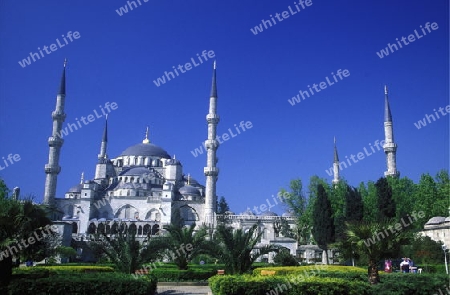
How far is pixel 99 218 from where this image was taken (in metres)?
50.3

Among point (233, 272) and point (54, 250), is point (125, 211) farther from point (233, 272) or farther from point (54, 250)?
point (233, 272)

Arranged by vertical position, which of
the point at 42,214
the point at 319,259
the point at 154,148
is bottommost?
the point at 319,259

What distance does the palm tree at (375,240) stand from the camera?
11.9m

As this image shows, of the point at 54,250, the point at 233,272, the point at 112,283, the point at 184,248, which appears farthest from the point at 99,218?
the point at 112,283

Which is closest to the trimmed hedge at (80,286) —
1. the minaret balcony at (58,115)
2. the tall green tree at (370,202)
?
the tall green tree at (370,202)

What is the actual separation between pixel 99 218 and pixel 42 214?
3615 centimetres

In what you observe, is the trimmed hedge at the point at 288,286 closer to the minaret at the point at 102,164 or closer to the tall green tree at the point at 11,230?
the tall green tree at the point at 11,230

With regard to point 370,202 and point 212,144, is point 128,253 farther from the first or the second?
point 212,144

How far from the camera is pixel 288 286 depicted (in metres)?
9.54

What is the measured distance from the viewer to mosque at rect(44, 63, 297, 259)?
44875 millimetres

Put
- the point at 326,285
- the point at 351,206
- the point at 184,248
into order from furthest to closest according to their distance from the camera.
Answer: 1. the point at 351,206
2. the point at 184,248
3. the point at 326,285

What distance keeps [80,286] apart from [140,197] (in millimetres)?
42551

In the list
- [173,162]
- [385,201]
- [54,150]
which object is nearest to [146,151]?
[173,162]

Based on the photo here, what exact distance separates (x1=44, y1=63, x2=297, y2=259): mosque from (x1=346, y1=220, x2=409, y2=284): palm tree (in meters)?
26.5
